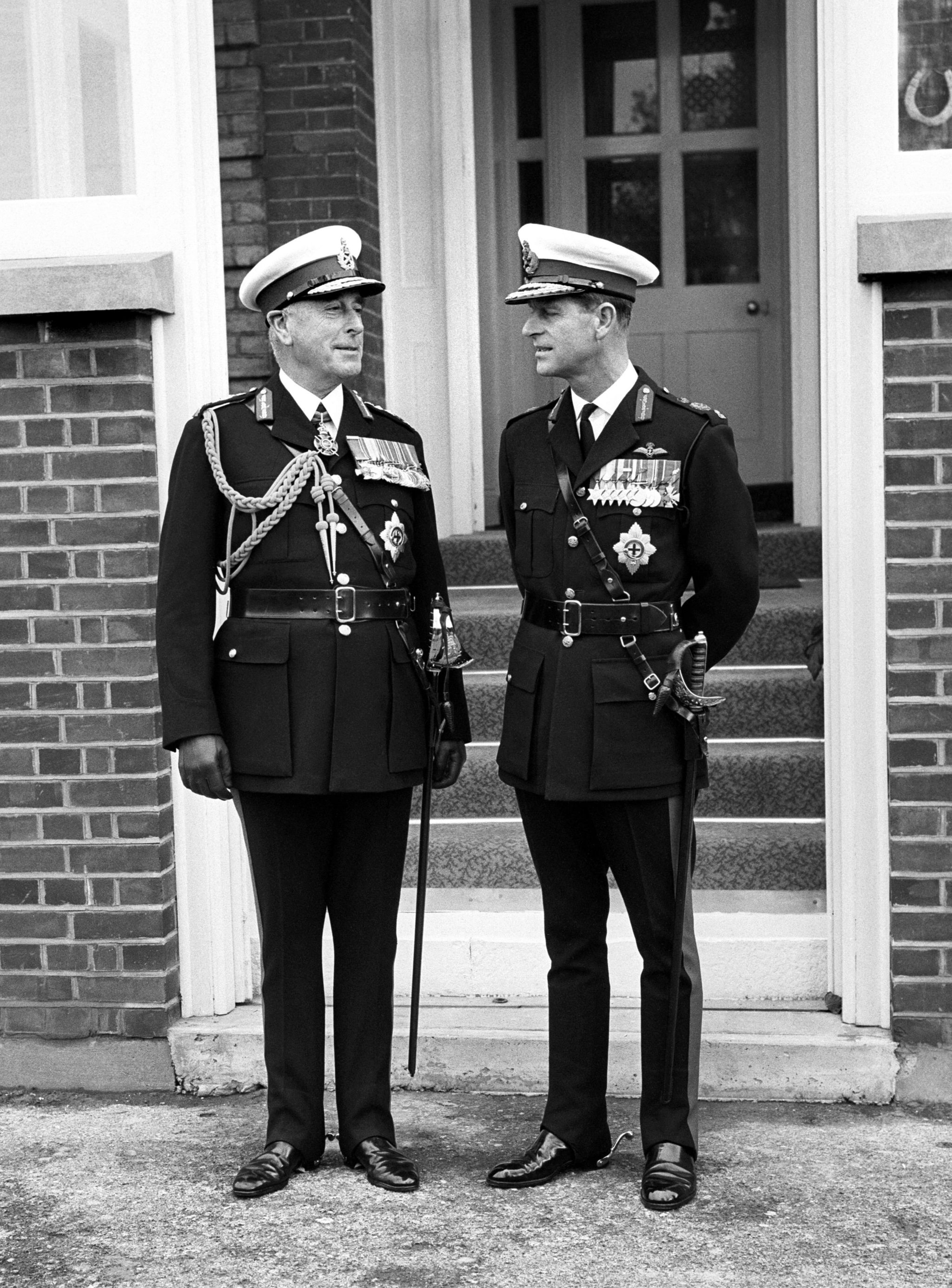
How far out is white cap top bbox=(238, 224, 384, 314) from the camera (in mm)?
3482

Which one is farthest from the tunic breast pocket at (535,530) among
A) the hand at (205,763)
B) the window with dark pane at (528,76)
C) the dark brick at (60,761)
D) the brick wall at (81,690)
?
the window with dark pane at (528,76)

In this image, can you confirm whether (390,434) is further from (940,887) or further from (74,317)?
(940,887)

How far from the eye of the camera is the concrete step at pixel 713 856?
15.4 ft

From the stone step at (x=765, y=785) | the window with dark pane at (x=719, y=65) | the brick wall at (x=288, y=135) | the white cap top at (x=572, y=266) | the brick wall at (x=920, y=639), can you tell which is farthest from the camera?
the window with dark pane at (x=719, y=65)

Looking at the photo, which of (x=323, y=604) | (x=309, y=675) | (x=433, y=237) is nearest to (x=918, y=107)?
(x=323, y=604)

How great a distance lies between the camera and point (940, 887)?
13.1 feet

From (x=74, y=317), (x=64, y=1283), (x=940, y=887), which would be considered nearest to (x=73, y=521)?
(x=74, y=317)

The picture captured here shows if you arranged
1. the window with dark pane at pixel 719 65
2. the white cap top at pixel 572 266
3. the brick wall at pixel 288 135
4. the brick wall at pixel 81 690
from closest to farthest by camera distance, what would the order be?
the white cap top at pixel 572 266
the brick wall at pixel 81 690
the brick wall at pixel 288 135
the window with dark pane at pixel 719 65

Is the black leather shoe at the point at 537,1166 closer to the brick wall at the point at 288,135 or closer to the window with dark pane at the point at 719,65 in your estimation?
the brick wall at the point at 288,135

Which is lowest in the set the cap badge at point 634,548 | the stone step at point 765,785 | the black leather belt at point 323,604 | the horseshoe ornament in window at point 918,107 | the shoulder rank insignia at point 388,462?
the stone step at point 765,785

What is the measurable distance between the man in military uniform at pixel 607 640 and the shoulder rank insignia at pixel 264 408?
54cm

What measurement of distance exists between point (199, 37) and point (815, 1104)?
2988 millimetres

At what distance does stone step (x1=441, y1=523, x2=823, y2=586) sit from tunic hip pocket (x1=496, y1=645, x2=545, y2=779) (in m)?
2.64

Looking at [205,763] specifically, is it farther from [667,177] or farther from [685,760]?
[667,177]
